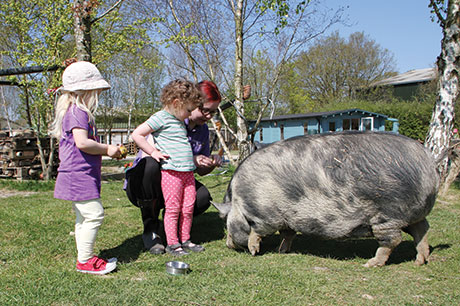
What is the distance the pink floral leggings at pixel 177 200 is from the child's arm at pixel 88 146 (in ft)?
2.61

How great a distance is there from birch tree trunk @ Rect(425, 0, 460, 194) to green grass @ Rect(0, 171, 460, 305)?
343cm

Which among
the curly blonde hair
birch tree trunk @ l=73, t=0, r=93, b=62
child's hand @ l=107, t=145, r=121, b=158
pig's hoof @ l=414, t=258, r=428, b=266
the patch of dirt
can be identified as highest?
birch tree trunk @ l=73, t=0, r=93, b=62

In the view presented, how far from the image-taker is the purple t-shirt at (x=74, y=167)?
10.7 feet

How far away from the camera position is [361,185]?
348 cm

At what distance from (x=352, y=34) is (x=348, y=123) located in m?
12.3

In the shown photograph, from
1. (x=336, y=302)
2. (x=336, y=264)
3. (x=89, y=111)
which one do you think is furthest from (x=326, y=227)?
(x=89, y=111)

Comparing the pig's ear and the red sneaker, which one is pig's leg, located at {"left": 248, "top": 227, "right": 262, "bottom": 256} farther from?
the red sneaker

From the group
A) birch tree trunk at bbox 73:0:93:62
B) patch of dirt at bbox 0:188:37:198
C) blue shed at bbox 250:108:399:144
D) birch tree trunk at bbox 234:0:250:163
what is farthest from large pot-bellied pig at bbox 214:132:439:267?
blue shed at bbox 250:108:399:144

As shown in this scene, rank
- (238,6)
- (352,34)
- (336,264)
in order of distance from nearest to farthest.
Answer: (336,264) < (238,6) < (352,34)

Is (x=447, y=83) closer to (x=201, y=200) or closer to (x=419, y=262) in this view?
(x=419, y=262)

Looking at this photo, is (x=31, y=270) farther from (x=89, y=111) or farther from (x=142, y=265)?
(x=89, y=111)

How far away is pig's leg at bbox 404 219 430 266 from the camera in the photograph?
3.67 meters

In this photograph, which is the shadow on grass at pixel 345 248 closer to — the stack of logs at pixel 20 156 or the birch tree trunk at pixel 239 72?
the birch tree trunk at pixel 239 72

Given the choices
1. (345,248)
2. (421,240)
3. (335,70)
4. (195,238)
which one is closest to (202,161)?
(195,238)
